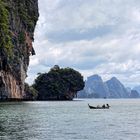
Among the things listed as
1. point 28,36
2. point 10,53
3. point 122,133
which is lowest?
point 122,133

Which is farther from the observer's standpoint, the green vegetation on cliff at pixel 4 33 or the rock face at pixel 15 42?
the rock face at pixel 15 42

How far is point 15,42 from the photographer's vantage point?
156125 mm

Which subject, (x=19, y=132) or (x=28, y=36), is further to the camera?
(x=28, y=36)

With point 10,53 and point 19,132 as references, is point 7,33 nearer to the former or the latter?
point 10,53

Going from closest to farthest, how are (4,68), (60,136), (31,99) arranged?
(60,136)
(4,68)
(31,99)

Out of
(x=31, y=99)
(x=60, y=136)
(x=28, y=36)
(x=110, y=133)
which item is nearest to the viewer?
(x=60, y=136)

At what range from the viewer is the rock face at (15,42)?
453 ft

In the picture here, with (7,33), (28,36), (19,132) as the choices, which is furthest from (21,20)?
(19,132)

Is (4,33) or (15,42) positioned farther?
(15,42)

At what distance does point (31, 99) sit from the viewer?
186 m

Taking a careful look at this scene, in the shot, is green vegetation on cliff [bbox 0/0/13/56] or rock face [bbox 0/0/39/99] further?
rock face [bbox 0/0/39/99]

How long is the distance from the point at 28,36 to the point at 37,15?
1429 cm

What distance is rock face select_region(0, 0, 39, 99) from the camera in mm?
137975

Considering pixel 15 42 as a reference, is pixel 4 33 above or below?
below
